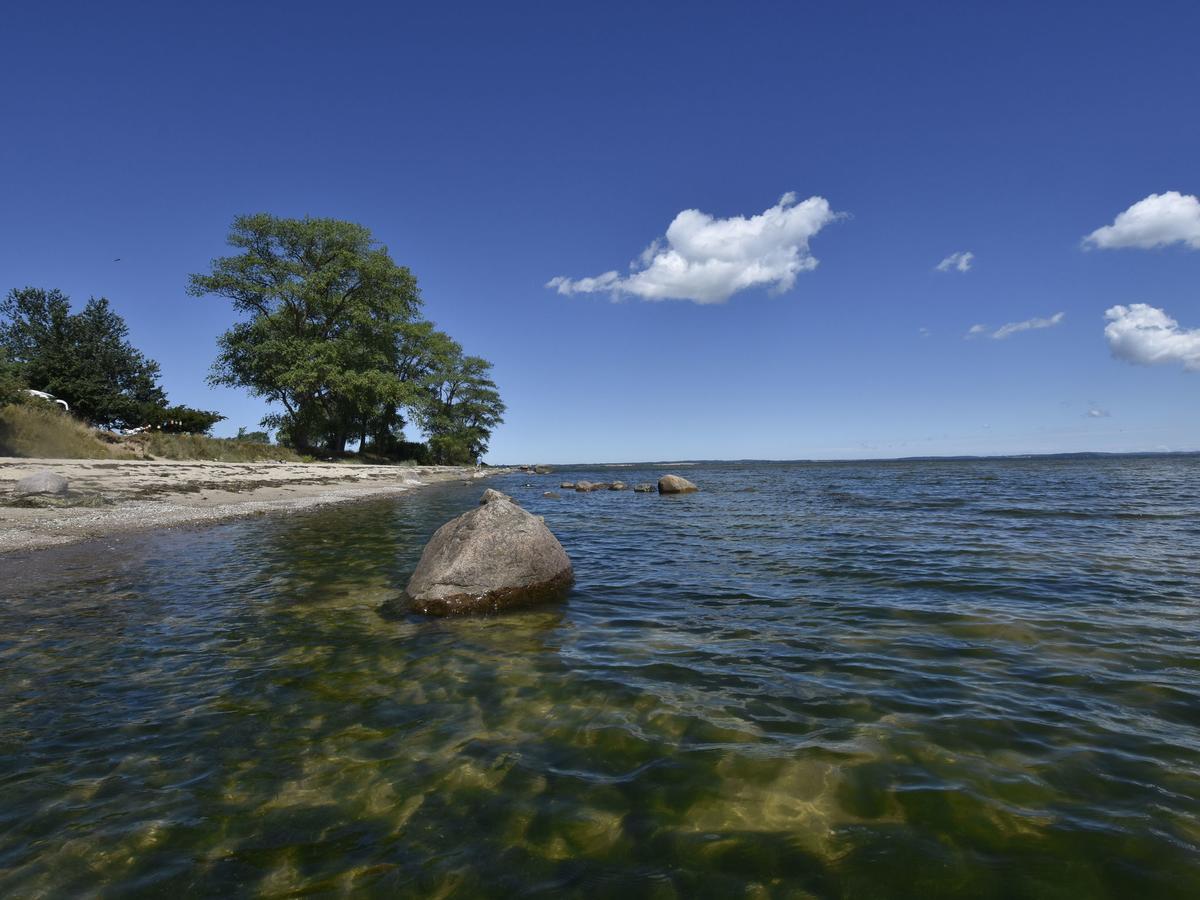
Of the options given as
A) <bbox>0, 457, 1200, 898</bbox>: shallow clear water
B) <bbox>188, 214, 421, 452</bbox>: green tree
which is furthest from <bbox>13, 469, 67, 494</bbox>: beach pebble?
<bbox>188, 214, 421, 452</bbox>: green tree

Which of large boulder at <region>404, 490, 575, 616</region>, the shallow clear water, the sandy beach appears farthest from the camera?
the sandy beach

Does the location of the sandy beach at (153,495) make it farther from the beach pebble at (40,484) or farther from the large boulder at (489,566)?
the large boulder at (489,566)

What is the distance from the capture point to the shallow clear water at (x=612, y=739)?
9.22 feet

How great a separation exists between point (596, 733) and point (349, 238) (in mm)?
49263

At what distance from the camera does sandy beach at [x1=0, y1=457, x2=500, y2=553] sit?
42.0ft

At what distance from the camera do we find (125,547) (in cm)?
1134

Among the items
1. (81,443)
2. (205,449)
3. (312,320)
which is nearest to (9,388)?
(81,443)

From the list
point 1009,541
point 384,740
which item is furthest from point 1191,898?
point 1009,541

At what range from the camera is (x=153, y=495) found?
1844cm

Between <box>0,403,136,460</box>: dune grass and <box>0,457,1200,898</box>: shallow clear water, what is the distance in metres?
23.2

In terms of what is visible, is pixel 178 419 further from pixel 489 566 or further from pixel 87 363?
pixel 489 566

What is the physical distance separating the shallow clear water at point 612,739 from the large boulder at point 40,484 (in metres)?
10.1

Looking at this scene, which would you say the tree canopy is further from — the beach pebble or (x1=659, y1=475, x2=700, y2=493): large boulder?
(x1=659, y1=475, x2=700, y2=493): large boulder

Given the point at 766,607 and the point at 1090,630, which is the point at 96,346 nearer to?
the point at 766,607
